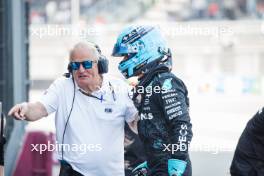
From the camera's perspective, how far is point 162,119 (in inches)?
141

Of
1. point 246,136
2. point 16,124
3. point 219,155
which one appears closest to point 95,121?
point 246,136

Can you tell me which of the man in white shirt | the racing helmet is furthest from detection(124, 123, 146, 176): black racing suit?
the racing helmet

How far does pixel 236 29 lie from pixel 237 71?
2.30 meters

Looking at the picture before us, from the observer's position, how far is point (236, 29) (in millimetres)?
24938

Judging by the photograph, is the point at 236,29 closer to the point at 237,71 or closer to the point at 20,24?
the point at 237,71

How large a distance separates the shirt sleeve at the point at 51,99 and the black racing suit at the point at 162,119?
850 millimetres

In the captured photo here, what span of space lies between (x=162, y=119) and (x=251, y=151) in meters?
0.50

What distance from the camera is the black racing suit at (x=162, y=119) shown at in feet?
11.4

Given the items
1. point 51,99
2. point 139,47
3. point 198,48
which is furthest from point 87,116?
point 198,48

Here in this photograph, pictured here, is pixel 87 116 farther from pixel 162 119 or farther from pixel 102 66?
pixel 162 119

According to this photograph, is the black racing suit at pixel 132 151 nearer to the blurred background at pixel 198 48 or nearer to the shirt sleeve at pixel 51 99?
the shirt sleeve at pixel 51 99

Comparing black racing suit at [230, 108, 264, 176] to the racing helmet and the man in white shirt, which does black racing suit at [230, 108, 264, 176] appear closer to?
the racing helmet

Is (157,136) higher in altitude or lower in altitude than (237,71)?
higher

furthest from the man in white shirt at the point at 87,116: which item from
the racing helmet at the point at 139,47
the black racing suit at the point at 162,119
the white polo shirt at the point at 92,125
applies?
the black racing suit at the point at 162,119
